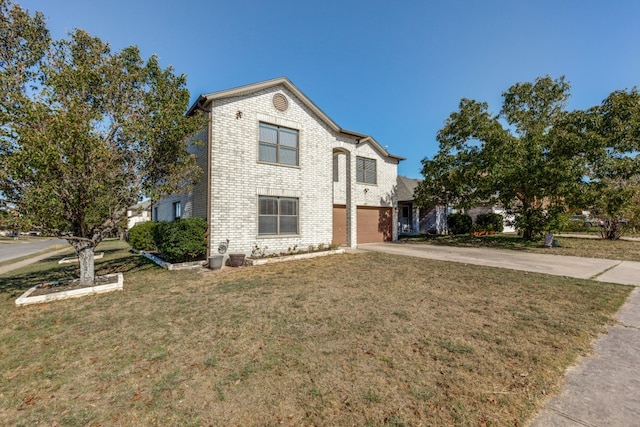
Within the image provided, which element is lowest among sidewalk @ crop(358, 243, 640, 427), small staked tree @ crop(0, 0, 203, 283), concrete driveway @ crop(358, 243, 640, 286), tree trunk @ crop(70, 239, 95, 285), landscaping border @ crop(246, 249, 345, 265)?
sidewalk @ crop(358, 243, 640, 427)

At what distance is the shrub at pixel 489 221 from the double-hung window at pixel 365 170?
1512cm

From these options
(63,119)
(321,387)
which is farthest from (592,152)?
(63,119)

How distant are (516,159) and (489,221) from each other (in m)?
13.2

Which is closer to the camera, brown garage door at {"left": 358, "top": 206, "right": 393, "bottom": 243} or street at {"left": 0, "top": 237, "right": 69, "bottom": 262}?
brown garage door at {"left": 358, "top": 206, "right": 393, "bottom": 243}

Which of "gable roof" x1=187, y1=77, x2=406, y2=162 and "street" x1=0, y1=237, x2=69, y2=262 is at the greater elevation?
"gable roof" x1=187, y1=77, x2=406, y2=162

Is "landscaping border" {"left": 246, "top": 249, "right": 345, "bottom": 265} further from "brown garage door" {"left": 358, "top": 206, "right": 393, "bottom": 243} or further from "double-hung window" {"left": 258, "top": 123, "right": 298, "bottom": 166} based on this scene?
"brown garage door" {"left": 358, "top": 206, "right": 393, "bottom": 243}

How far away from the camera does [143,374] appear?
3316 mm

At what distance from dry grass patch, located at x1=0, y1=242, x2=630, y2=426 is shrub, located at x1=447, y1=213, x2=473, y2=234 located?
1918cm

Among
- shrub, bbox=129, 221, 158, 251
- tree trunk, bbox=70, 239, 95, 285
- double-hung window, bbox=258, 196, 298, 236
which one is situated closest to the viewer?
tree trunk, bbox=70, 239, 95, 285

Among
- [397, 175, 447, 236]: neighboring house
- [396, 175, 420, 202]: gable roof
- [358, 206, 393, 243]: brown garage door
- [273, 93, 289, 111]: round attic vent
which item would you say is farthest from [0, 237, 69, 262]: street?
[397, 175, 447, 236]: neighboring house

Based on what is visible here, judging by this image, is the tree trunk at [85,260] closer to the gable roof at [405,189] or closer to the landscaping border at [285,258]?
the landscaping border at [285,258]

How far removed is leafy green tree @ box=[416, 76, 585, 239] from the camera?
598 inches

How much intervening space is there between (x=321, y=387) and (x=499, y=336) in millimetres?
3008

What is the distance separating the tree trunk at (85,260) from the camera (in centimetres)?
714
